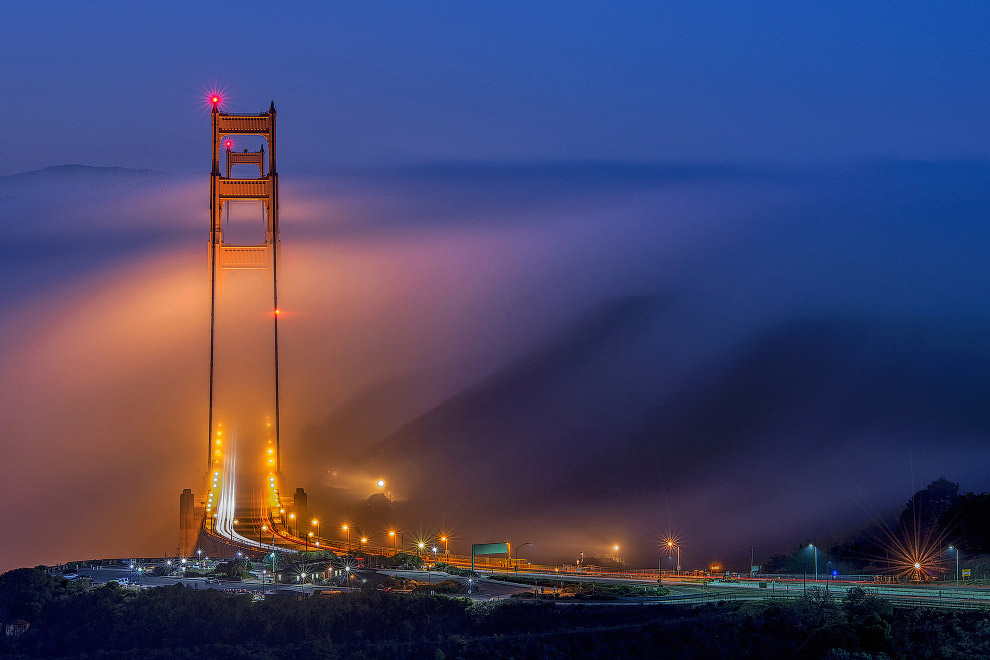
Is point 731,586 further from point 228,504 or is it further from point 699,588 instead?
point 228,504

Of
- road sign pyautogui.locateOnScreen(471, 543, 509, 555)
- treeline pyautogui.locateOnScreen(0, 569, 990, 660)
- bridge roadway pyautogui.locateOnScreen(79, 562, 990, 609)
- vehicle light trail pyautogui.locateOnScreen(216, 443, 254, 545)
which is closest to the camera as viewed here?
treeline pyautogui.locateOnScreen(0, 569, 990, 660)

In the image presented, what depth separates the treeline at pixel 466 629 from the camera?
48906 mm

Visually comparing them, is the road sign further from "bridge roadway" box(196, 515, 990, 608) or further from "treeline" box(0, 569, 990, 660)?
"treeline" box(0, 569, 990, 660)

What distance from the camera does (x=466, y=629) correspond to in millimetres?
53656

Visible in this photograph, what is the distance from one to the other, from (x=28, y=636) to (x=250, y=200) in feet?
180

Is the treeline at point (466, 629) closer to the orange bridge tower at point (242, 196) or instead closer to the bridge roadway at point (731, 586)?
the bridge roadway at point (731, 586)

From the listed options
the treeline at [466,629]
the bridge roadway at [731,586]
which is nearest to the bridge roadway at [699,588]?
the bridge roadway at [731,586]

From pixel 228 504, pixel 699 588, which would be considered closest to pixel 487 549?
pixel 699 588

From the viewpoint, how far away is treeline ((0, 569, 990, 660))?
160 ft

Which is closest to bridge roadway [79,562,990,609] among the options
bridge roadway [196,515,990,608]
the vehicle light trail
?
bridge roadway [196,515,990,608]

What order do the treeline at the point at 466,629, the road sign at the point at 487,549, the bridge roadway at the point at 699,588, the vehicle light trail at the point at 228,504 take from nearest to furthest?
the treeline at the point at 466,629 < the bridge roadway at the point at 699,588 < the road sign at the point at 487,549 < the vehicle light trail at the point at 228,504

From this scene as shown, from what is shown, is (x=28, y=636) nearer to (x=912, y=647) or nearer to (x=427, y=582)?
(x=427, y=582)

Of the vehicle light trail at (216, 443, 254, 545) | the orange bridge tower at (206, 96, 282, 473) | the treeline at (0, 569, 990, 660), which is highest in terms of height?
the orange bridge tower at (206, 96, 282, 473)

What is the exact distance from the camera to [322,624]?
5631cm
